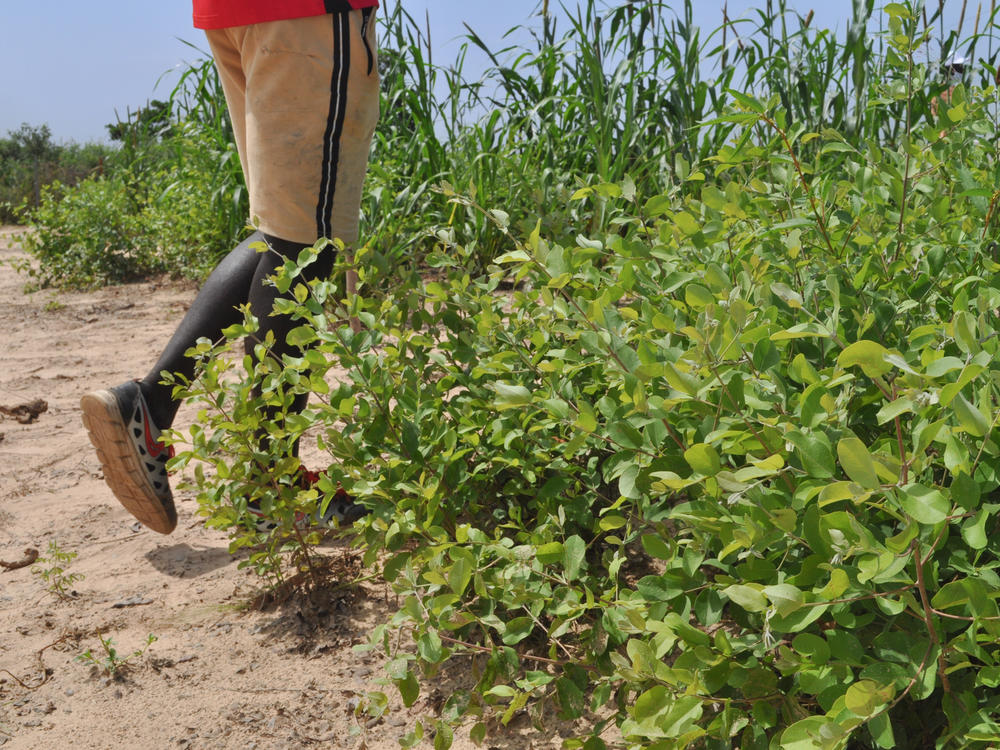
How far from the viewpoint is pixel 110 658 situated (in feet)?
5.82

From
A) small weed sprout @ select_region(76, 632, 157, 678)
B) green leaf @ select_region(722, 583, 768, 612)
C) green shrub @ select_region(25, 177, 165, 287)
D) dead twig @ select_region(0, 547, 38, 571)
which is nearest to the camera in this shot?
green leaf @ select_region(722, 583, 768, 612)

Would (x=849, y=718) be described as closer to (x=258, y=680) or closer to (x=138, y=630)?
(x=258, y=680)

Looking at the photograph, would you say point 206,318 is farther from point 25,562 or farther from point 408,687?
point 408,687

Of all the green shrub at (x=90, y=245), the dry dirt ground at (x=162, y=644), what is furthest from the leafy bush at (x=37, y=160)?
the dry dirt ground at (x=162, y=644)

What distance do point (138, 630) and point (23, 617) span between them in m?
0.31

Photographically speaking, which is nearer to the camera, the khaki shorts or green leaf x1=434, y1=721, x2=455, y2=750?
green leaf x1=434, y1=721, x2=455, y2=750

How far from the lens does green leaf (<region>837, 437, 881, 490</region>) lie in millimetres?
833

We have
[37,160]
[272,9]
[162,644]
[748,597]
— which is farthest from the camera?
[37,160]

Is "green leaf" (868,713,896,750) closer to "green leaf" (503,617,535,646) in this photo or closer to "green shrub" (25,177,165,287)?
"green leaf" (503,617,535,646)

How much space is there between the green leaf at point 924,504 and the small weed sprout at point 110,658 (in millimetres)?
1487

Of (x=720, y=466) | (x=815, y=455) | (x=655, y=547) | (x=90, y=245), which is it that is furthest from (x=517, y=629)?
(x=90, y=245)

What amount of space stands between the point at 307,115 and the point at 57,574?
1.25 meters

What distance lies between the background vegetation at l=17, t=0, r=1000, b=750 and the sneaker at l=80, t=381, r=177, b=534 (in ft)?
1.04

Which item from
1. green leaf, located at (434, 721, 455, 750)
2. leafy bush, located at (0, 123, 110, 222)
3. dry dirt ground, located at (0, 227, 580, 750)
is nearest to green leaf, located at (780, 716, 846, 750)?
green leaf, located at (434, 721, 455, 750)
